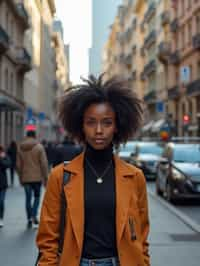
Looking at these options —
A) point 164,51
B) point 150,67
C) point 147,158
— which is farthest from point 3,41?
point 150,67

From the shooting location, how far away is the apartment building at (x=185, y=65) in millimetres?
48406

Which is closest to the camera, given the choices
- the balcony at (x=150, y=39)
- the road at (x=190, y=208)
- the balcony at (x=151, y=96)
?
the road at (x=190, y=208)

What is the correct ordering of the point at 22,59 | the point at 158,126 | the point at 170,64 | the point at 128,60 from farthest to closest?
the point at 128,60 < the point at 158,126 < the point at 170,64 < the point at 22,59

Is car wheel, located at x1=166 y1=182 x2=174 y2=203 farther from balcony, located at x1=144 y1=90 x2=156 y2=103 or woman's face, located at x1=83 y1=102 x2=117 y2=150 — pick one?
balcony, located at x1=144 y1=90 x2=156 y2=103

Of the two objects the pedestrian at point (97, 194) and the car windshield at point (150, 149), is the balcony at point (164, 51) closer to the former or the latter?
the car windshield at point (150, 149)

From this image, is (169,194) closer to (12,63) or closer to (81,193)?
(81,193)

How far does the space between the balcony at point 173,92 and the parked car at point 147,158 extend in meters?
26.3

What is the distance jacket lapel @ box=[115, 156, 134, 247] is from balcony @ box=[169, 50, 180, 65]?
2109 inches

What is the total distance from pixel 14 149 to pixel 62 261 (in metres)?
22.0

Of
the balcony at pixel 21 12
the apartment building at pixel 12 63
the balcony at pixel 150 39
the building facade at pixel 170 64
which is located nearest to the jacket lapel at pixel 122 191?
the building facade at pixel 170 64

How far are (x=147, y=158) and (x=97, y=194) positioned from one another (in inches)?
961

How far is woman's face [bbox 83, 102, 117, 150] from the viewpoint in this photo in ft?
11.2

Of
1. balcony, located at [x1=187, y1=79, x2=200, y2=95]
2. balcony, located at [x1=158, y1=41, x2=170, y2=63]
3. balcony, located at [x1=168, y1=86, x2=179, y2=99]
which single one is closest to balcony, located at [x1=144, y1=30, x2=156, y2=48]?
balcony, located at [x1=158, y1=41, x2=170, y2=63]

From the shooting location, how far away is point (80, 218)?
3238 mm
